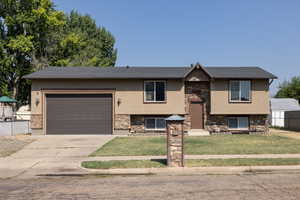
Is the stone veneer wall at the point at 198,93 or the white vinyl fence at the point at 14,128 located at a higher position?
the stone veneer wall at the point at 198,93

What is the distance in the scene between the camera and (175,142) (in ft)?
32.7

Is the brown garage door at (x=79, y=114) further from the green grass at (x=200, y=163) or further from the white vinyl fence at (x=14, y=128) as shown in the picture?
Answer: the green grass at (x=200, y=163)

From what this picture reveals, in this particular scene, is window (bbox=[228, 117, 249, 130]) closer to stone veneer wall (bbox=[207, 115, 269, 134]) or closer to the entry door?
stone veneer wall (bbox=[207, 115, 269, 134])

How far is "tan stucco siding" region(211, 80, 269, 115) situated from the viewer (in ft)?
72.3

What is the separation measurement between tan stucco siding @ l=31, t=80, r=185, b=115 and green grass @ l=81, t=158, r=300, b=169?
11.2 m

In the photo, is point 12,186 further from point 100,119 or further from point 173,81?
point 173,81

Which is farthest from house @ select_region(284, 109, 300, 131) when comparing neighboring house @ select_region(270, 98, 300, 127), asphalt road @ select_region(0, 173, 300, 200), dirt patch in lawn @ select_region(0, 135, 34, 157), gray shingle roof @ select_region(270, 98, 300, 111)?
dirt patch in lawn @ select_region(0, 135, 34, 157)

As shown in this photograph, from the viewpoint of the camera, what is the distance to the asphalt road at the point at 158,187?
659 centimetres

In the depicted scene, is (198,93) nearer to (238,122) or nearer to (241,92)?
(241,92)

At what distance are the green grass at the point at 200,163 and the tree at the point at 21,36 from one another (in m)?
29.3

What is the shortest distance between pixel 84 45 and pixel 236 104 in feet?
93.3

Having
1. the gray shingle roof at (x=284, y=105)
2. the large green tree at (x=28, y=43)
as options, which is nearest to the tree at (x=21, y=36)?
the large green tree at (x=28, y=43)

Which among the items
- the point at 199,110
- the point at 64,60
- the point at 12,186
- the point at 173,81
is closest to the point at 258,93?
the point at 199,110

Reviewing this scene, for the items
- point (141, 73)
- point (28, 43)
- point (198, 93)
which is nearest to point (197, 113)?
point (198, 93)
